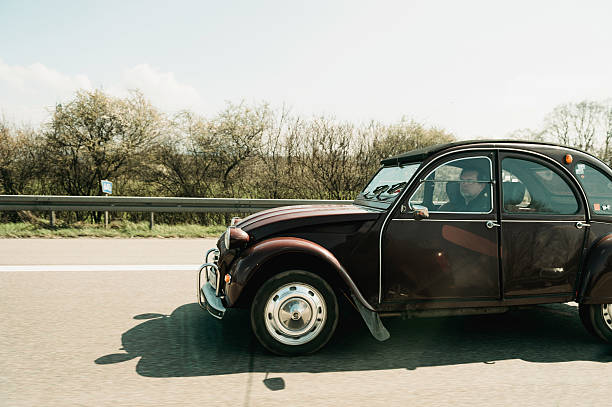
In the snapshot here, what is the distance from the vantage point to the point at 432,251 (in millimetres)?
3736

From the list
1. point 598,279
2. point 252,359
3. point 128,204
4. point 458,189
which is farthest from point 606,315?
point 128,204

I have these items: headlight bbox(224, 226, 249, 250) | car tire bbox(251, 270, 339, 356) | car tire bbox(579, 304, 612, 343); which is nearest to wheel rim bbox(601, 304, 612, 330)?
car tire bbox(579, 304, 612, 343)

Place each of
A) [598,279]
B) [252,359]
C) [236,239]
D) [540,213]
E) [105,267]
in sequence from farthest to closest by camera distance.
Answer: [105,267]
[540,213]
[598,279]
[236,239]
[252,359]

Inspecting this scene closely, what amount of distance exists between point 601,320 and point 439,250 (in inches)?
65.0

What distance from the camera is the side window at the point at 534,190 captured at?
3.97 meters

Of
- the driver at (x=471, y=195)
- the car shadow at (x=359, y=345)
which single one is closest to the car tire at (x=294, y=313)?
the car shadow at (x=359, y=345)

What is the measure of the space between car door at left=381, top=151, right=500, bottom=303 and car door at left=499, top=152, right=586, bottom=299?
0.41ft

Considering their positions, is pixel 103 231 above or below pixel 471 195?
below

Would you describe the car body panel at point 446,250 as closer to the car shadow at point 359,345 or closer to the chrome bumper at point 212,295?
the chrome bumper at point 212,295

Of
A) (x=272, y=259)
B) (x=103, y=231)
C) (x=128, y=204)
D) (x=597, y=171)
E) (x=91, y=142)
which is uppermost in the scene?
(x=91, y=142)

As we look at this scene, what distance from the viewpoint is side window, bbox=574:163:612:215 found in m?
4.10

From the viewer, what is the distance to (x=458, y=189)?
3.89m

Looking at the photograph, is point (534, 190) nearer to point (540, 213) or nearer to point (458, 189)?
point (540, 213)

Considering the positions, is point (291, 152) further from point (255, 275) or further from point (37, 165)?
point (255, 275)
